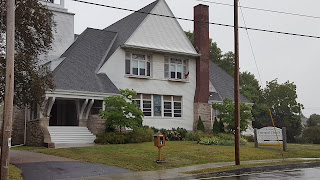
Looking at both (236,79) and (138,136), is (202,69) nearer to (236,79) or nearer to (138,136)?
(138,136)

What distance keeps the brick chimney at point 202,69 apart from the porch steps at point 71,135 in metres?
10.6

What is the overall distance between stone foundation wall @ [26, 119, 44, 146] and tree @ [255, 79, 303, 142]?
31.1m

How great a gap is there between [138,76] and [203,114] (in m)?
7.12

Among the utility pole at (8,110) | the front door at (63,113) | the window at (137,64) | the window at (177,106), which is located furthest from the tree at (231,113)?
the utility pole at (8,110)

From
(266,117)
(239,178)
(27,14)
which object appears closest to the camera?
(239,178)

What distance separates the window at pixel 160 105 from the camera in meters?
31.8

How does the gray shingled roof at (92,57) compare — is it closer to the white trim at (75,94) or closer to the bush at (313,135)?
the white trim at (75,94)

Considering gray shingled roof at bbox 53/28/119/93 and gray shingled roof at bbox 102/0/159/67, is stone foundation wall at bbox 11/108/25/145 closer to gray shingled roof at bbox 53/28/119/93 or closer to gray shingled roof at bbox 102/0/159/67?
gray shingled roof at bbox 53/28/119/93

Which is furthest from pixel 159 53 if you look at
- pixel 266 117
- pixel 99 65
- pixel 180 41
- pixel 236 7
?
pixel 266 117

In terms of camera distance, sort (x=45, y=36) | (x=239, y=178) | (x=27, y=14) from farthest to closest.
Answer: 1. (x=45, y=36)
2. (x=27, y=14)
3. (x=239, y=178)

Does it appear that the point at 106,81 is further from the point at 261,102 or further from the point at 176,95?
the point at 261,102

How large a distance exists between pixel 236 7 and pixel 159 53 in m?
14.9

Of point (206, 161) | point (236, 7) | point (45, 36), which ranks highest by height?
point (236, 7)

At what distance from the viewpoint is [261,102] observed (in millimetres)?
54625
